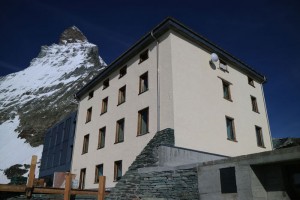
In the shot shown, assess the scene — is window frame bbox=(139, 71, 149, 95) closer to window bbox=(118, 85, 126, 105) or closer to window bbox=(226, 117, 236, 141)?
window bbox=(118, 85, 126, 105)

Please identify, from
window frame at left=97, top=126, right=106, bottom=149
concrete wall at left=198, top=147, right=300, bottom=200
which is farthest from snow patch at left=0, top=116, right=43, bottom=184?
concrete wall at left=198, top=147, right=300, bottom=200

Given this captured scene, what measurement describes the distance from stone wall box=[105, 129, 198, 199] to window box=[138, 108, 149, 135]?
2.06 meters

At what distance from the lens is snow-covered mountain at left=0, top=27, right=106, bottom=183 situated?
72.1 metres

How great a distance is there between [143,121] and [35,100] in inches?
4142

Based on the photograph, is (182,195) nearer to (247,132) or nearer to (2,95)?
(247,132)

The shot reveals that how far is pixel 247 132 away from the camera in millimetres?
17625

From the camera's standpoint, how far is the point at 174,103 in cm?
1360

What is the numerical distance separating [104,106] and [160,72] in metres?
7.42

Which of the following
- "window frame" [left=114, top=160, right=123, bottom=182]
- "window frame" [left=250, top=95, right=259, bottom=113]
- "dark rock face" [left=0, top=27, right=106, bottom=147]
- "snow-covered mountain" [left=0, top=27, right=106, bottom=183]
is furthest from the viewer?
"dark rock face" [left=0, top=27, right=106, bottom=147]

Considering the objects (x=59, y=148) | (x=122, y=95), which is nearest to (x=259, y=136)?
(x=122, y=95)

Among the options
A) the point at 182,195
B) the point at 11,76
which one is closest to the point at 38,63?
the point at 11,76

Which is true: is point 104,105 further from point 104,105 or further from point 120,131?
point 120,131

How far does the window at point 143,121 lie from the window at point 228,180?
24.4 feet

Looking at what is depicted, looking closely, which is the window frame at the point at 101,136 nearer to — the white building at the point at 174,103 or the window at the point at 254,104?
the white building at the point at 174,103
